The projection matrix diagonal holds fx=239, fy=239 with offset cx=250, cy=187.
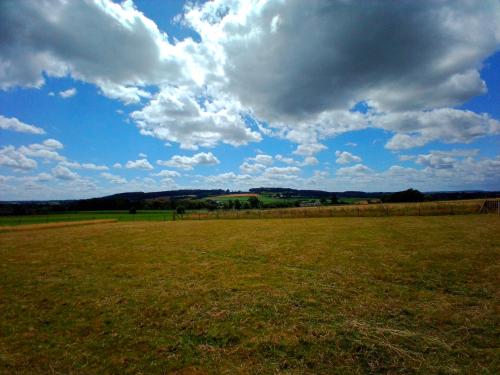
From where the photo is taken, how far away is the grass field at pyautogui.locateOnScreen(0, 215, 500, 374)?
538cm

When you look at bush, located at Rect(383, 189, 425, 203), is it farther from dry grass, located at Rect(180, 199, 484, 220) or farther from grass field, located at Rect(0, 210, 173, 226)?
grass field, located at Rect(0, 210, 173, 226)

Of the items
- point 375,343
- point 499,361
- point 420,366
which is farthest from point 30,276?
point 499,361

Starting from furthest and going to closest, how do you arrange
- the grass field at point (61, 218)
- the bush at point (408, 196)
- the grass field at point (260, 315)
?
the bush at point (408, 196), the grass field at point (61, 218), the grass field at point (260, 315)

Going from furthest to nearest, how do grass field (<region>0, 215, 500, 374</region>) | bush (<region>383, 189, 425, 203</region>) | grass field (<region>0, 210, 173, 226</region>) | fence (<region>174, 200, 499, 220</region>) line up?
bush (<region>383, 189, 425, 203</region>), grass field (<region>0, 210, 173, 226</region>), fence (<region>174, 200, 499, 220</region>), grass field (<region>0, 215, 500, 374</region>)

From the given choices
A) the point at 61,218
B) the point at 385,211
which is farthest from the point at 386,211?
the point at 61,218

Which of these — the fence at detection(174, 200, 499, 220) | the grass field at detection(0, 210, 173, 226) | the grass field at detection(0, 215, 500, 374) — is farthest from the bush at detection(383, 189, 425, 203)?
the grass field at detection(0, 215, 500, 374)

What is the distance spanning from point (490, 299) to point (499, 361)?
409 centimetres

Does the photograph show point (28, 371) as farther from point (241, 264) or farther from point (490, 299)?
point (490, 299)

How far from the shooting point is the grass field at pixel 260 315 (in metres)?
5.38

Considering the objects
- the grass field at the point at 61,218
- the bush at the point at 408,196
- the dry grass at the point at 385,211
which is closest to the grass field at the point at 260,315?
the dry grass at the point at 385,211

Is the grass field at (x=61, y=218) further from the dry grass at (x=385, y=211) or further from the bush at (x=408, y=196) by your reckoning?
the bush at (x=408, y=196)

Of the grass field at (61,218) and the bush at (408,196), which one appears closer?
the grass field at (61,218)

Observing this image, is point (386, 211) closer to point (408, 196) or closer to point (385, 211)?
point (385, 211)

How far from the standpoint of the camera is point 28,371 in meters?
5.29
